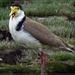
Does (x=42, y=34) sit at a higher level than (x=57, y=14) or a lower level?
higher

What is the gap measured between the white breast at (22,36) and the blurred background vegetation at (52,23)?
100 cm

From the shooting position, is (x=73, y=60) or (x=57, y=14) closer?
(x=73, y=60)

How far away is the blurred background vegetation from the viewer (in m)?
9.63

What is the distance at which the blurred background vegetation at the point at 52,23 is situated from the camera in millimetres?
9633

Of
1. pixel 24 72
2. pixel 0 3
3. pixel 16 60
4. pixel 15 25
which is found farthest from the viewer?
pixel 0 3

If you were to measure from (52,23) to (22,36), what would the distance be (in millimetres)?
4297

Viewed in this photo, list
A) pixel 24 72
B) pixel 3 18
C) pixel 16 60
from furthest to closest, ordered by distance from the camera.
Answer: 1. pixel 3 18
2. pixel 16 60
3. pixel 24 72

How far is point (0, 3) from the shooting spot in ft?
49.8

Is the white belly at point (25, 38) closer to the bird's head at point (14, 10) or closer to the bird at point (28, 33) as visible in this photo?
the bird at point (28, 33)

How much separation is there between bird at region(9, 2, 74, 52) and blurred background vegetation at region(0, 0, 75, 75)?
89 centimetres

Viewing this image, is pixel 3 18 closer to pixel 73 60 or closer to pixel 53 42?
pixel 73 60

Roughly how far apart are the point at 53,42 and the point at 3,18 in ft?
15.7

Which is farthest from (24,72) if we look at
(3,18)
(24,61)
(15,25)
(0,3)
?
(0,3)

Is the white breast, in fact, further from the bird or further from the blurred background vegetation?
the blurred background vegetation
